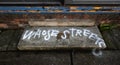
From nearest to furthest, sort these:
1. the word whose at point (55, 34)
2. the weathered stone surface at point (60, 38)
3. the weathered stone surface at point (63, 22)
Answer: the weathered stone surface at point (60, 38)
the word whose at point (55, 34)
the weathered stone surface at point (63, 22)

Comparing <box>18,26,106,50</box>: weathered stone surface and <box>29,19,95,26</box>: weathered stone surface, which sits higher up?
<box>29,19,95,26</box>: weathered stone surface

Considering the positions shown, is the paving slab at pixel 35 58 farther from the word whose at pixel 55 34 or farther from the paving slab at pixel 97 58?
the word whose at pixel 55 34

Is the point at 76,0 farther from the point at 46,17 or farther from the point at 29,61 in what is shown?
the point at 29,61

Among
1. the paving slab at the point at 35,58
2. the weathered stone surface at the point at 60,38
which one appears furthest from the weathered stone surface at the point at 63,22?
the paving slab at the point at 35,58

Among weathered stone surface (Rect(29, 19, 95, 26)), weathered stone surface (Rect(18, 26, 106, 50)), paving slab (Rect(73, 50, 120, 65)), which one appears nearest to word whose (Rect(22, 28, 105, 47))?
weathered stone surface (Rect(18, 26, 106, 50))

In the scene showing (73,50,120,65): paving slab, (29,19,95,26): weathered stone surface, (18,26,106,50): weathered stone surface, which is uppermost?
(29,19,95,26): weathered stone surface

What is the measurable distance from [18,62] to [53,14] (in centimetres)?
114

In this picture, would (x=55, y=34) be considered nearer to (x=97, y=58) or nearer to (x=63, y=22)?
(x=63, y=22)

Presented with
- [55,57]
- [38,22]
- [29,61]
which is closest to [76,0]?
[38,22]

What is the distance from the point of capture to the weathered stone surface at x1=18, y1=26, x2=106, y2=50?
101 inches

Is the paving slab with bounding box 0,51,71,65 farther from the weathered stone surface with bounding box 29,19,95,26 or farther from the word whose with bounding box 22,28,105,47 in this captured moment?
the weathered stone surface with bounding box 29,19,95,26

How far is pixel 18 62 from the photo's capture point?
237 cm

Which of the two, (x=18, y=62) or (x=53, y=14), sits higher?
(x=53, y=14)

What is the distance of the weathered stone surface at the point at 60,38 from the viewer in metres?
2.57
